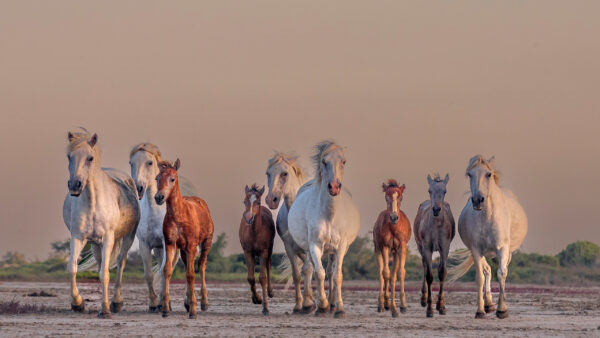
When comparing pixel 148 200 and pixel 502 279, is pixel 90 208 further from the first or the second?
pixel 502 279

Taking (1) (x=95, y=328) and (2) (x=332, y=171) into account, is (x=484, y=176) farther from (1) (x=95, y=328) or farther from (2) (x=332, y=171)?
(1) (x=95, y=328)

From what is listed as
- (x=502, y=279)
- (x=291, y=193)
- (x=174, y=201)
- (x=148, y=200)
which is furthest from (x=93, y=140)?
(x=502, y=279)

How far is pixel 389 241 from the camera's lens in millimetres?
17766

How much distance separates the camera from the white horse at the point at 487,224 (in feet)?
54.6

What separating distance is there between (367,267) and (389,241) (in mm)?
28273

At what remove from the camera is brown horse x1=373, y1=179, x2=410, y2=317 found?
56.5 feet

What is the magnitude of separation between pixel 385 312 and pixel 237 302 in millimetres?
4899

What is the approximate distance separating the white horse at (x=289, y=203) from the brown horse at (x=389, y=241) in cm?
→ 131

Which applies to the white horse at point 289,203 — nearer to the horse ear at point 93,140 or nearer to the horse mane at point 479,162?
the horse mane at point 479,162

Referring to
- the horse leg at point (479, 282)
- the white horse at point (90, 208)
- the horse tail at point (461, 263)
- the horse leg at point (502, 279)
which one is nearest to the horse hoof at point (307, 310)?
the horse leg at point (479, 282)

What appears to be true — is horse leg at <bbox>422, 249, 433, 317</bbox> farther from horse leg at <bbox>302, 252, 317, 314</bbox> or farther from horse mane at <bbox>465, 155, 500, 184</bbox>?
horse leg at <bbox>302, 252, 317, 314</bbox>

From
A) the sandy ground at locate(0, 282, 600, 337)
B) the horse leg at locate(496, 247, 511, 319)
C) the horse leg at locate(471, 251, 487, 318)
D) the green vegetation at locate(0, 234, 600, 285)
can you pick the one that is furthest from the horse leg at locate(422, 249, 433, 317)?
the green vegetation at locate(0, 234, 600, 285)

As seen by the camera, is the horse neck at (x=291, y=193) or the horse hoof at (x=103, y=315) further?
the horse neck at (x=291, y=193)

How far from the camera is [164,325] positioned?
14.7 m
